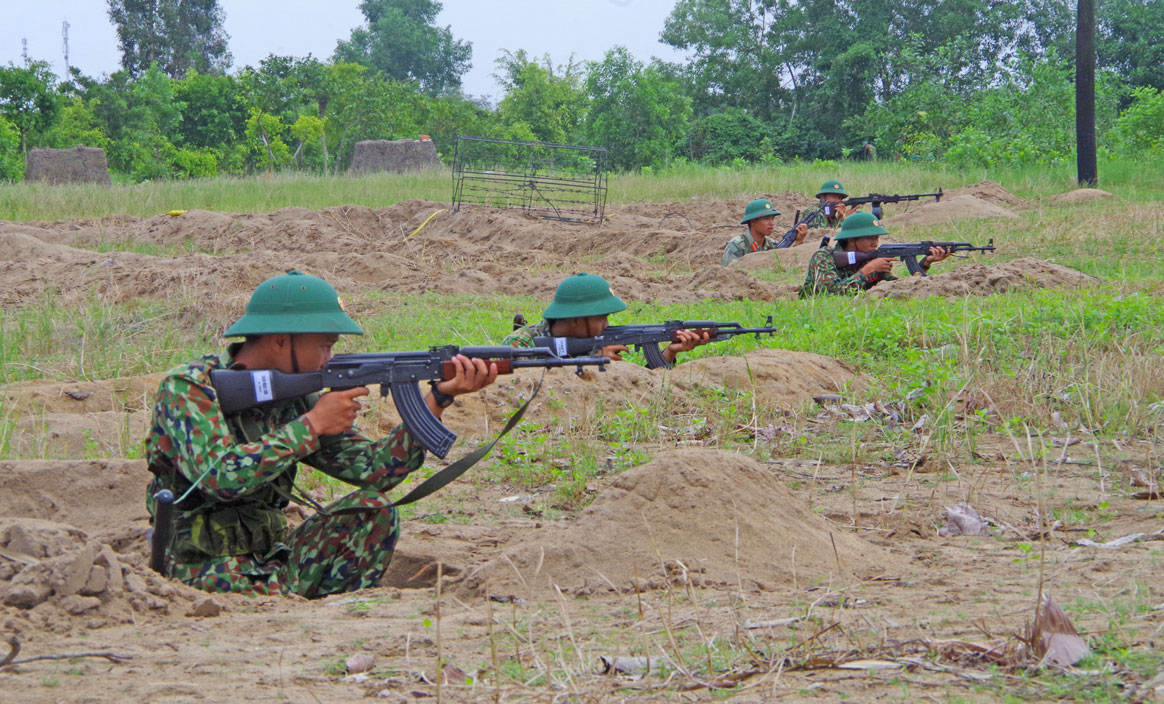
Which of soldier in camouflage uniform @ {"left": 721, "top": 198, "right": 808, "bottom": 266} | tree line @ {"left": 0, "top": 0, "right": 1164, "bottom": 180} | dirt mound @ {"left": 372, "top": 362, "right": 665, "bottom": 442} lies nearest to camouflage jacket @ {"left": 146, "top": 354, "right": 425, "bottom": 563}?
dirt mound @ {"left": 372, "top": 362, "right": 665, "bottom": 442}

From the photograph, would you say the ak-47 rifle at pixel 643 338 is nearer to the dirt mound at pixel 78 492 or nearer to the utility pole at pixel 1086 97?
the dirt mound at pixel 78 492

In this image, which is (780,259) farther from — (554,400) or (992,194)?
(992,194)

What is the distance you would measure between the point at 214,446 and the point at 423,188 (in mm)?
20798

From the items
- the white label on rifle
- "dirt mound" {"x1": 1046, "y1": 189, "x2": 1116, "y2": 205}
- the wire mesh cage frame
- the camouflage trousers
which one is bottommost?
the camouflage trousers

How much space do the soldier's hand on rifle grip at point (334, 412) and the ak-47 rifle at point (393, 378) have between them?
0.04m

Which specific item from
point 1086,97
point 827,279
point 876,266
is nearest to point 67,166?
point 827,279

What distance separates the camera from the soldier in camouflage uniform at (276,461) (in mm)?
4105

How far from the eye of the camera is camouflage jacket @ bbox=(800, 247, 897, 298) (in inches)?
424

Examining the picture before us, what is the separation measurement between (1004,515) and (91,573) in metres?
3.52

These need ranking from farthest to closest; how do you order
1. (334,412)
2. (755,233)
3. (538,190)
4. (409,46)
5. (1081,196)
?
1. (409,46)
2. (538,190)
3. (1081,196)
4. (755,233)
5. (334,412)

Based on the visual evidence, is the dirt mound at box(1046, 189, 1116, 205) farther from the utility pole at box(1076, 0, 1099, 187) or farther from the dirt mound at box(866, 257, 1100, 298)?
the dirt mound at box(866, 257, 1100, 298)

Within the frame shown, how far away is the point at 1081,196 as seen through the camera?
17.7m

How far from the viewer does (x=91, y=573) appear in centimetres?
352

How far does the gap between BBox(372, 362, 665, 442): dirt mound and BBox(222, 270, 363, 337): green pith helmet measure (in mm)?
2556
